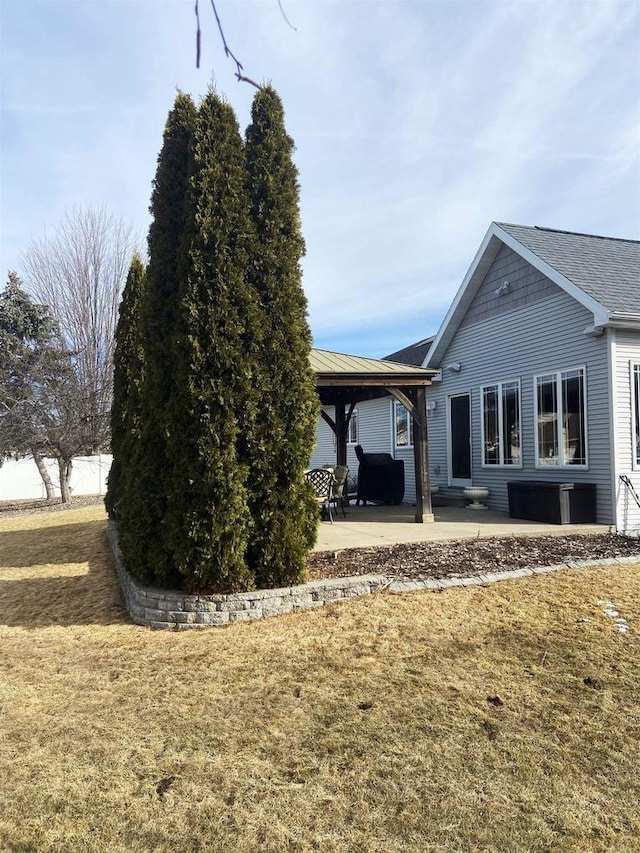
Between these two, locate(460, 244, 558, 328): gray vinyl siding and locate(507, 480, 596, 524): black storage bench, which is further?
locate(460, 244, 558, 328): gray vinyl siding

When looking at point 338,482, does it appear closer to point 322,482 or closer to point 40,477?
point 322,482

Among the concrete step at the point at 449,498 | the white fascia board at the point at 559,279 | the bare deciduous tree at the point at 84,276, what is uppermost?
the bare deciduous tree at the point at 84,276

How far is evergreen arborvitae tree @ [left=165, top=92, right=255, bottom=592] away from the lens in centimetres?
481

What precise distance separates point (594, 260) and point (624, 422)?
3.33 meters

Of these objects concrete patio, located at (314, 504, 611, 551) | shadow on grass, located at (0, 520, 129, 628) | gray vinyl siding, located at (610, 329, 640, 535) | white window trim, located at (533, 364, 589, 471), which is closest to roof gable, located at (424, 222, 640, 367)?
gray vinyl siding, located at (610, 329, 640, 535)

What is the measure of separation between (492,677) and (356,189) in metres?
10.7

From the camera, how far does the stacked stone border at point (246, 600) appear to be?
15.6 feet

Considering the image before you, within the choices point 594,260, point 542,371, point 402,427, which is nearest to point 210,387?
Result: point 542,371

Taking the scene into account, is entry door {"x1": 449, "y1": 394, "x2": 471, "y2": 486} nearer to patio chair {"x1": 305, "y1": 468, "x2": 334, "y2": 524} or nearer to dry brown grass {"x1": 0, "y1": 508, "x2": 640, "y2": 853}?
patio chair {"x1": 305, "y1": 468, "x2": 334, "y2": 524}

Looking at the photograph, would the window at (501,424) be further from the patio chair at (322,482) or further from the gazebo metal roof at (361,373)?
the patio chair at (322,482)

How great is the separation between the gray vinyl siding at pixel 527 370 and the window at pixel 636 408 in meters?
0.41

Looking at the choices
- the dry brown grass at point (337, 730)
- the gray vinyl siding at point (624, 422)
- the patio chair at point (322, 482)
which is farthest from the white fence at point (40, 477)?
the gray vinyl siding at point (624, 422)

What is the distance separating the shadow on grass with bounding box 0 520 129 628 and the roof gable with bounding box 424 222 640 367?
7.24 m

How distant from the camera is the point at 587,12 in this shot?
12.5ft
